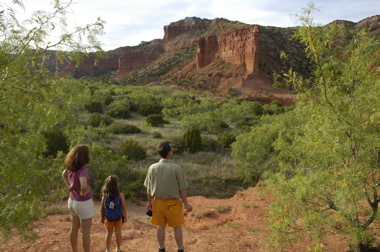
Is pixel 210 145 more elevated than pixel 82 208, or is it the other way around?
pixel 82 208

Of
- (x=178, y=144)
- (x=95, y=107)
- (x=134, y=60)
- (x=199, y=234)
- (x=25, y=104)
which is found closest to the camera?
(x=25, y=104)

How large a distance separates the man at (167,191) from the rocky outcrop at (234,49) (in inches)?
1836

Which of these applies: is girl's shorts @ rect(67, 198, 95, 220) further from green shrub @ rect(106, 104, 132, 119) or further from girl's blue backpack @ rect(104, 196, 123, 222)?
green shrub @ rect(106, 104, 132, 119)

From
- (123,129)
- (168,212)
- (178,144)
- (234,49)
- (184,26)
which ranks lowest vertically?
(178,144)

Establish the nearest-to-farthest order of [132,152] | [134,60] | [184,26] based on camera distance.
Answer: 1. [132,152]
2. [134,60]
3. [184,26]

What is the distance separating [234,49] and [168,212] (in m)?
52.8

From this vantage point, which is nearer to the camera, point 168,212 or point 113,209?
point 168,212

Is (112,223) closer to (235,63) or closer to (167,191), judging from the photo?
(167,191)

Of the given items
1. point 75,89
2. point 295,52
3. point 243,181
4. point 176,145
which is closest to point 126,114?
point 176,145

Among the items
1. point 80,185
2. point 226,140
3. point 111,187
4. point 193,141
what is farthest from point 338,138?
point 226,140

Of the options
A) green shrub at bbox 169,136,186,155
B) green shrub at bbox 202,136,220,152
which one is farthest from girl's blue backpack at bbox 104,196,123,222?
green shrub at bbox 202,136,220,152

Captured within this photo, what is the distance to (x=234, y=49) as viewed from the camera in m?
53.9

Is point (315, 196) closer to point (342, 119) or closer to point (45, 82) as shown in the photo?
point (342, 119)

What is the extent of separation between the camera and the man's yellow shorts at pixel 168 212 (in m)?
3.89
